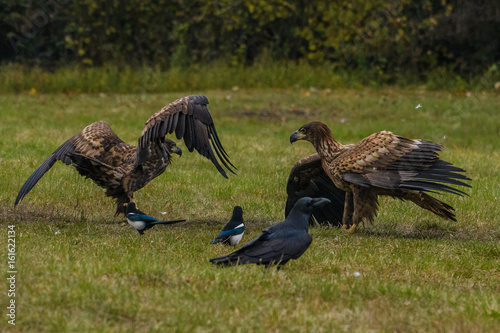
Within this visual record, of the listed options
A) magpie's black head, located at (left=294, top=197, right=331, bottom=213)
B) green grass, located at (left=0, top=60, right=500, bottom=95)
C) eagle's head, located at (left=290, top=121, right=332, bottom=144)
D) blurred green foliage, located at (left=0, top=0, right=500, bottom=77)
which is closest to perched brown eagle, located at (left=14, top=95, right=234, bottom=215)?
eagle's head, located at (left=290, top=121, right=332, bottom=144)

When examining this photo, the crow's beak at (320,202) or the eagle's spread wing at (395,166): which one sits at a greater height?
the crow's beak at (320,202)

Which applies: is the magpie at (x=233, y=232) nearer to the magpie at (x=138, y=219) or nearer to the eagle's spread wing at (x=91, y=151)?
the magpie at (x=138, y=219)

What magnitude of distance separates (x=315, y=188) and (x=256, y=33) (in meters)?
13.7

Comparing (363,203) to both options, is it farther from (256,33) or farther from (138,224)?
(256,33)

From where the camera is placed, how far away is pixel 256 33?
21.5 meters

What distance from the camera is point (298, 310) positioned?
14.9 ft

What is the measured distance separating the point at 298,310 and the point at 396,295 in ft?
2.92

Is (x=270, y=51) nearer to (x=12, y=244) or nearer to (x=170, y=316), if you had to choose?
(x=12, y=244)

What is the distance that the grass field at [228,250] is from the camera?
4.34m

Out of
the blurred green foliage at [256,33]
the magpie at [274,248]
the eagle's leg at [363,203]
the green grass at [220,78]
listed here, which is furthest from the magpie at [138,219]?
the blurred green foliage at [256,33]

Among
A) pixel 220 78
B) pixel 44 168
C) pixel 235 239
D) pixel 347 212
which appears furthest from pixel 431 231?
pixel 220 78

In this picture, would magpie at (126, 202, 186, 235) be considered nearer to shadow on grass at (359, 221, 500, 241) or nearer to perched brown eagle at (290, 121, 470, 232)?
perched brown eagle at (290, 121, 470, 232)

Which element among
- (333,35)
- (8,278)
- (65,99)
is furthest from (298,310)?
(333,35)

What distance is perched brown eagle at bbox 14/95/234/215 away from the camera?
704 cm
